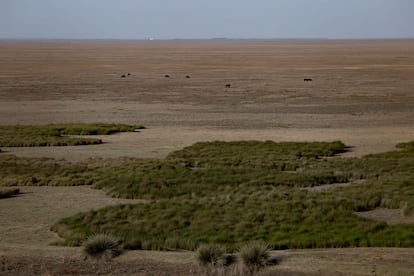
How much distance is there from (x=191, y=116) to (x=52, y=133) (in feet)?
40.4

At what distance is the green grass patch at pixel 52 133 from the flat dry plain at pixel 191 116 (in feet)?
4.58

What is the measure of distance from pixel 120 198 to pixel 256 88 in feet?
166

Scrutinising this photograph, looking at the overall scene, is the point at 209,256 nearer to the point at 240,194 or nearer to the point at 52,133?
the point at 240,194

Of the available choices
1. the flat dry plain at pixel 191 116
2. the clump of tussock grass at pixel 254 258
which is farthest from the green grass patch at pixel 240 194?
the clump of tussock grass at pixel 254 258

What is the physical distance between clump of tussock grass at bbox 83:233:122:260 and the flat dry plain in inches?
14.8

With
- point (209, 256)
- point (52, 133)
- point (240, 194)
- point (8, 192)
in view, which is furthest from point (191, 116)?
point (209, 256)

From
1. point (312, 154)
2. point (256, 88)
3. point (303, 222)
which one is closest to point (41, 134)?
point (312, 154)

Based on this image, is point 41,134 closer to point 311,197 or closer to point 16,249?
point 311,197

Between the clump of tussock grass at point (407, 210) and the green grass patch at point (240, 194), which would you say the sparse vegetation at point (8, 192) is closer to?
the green grass patch at point (240, 194)

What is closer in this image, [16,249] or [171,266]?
[171,266]

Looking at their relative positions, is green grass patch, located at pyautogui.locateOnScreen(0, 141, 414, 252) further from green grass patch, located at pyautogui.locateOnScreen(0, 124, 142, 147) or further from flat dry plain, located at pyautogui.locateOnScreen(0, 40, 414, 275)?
green grass patch, located at pyautogui.locateOnScreen(0, 124, 142, 147)

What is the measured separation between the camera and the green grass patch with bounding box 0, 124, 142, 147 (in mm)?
38688

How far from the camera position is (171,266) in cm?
1452

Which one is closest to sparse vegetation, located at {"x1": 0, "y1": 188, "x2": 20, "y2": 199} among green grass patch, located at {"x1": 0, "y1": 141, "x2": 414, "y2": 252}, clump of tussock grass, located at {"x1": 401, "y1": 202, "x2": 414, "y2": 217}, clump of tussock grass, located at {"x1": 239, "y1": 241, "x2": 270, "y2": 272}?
green grass patch, located at {"x1": 0, "y1": 141, "x2": 414, "y2": 252}
